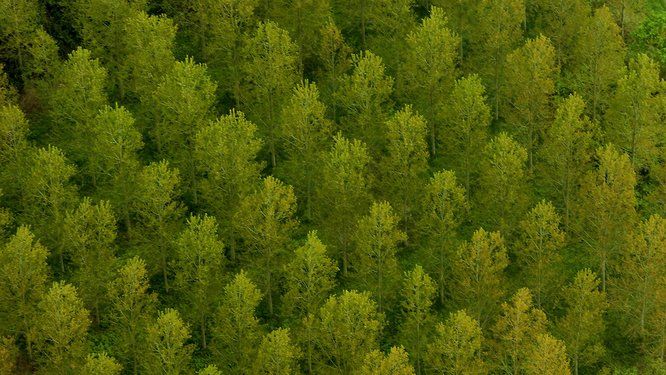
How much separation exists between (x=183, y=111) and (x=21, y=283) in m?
25.8

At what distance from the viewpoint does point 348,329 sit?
251ft

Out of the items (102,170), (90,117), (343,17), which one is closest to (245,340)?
(102,170)

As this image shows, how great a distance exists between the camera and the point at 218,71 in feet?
360

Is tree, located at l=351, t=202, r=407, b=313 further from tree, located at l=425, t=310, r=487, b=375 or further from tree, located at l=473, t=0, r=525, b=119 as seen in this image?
tree, located at l=473, t=0, r=525, b=119

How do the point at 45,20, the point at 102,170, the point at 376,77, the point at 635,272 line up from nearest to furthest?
the point at 635,272 → the point at 102,170 → the point at 376,77 → the point at 45,20

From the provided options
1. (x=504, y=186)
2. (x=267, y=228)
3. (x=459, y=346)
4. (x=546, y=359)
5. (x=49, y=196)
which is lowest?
(x=546, y=359)

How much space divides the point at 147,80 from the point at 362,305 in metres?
39.6

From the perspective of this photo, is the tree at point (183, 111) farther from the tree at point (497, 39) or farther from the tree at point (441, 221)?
the tree at point (497, 39)

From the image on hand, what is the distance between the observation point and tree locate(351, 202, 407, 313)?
8300 centimetres

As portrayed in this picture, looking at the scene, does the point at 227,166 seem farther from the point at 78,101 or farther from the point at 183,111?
the point at 78,101

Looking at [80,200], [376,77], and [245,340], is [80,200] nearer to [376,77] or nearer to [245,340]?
[245,340]

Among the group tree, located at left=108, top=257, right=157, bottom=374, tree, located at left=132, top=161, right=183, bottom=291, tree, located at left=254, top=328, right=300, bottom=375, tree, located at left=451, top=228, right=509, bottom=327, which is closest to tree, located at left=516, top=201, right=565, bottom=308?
tree, located at left=451, top=228, right=509, bottom=327

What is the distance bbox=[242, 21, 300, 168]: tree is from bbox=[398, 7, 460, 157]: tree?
1412 centimetres

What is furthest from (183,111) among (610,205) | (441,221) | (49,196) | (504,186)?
(610,205)
